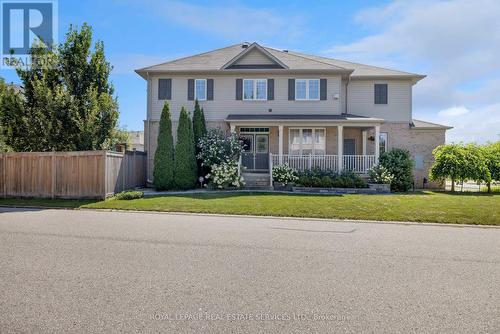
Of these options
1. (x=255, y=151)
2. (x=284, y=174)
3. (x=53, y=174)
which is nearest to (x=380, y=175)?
(x=284, y=174)

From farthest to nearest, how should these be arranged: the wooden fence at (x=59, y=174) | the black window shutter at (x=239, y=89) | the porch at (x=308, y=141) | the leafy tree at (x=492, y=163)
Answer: the black window shutter at (x=239, y=89), the porch at (x=308, y=141), the leafy tree at (x=492, y=163), the wooden fence at (x=59, y=174)

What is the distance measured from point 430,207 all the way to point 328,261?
7727 millimetres

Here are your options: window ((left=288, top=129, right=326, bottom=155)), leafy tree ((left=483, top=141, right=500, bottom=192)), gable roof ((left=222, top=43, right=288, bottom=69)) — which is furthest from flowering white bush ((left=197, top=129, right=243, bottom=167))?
leafy tree ((left=483, top=141, right=500, bottom=192))

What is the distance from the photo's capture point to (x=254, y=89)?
2122cm

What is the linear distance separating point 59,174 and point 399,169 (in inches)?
626

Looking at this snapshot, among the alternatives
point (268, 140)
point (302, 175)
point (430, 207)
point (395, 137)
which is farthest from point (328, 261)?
point (395, 137)

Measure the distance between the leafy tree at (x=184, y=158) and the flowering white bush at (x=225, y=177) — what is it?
109 centimetres

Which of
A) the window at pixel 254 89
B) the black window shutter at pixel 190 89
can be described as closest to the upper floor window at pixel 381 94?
the window at pixel 254 89

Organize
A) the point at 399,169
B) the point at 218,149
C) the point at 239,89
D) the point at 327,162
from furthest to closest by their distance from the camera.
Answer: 1. the point at 239,89
2. the point at 327,162
3. the point at 218,149
4. the point at 399,169

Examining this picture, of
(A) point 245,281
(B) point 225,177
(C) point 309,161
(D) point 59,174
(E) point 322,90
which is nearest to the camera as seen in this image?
(A) point 245,281

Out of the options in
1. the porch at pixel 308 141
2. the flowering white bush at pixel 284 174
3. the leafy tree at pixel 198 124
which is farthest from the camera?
the leafy tree at pixel 198 124

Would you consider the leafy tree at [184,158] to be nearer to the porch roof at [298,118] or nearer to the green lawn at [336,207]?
the porch roof at [298,118]

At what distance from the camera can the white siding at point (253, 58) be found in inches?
833

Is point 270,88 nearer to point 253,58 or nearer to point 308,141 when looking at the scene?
point 253,58
